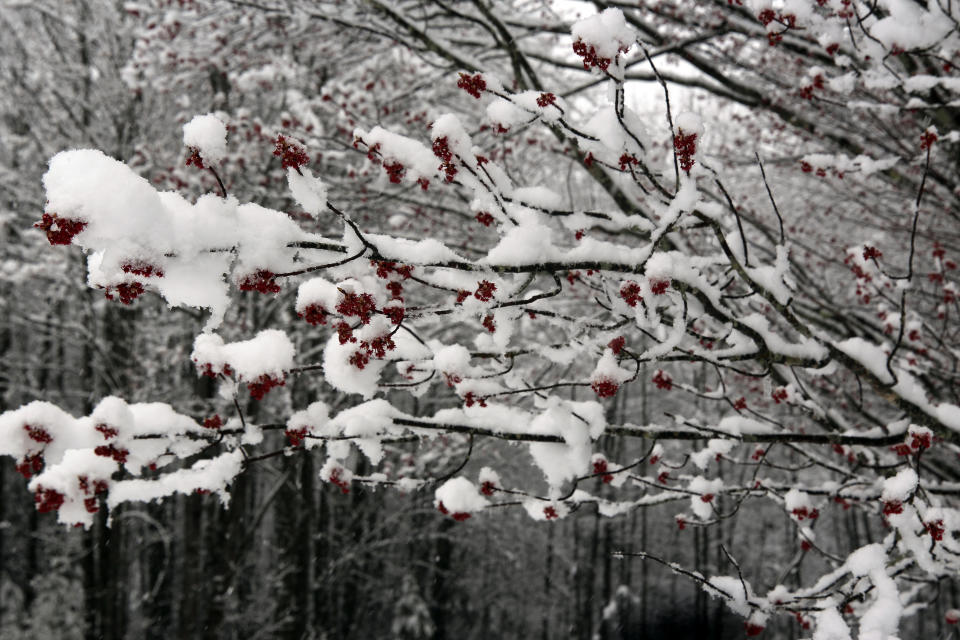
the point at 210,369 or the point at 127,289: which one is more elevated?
the point at 127,289

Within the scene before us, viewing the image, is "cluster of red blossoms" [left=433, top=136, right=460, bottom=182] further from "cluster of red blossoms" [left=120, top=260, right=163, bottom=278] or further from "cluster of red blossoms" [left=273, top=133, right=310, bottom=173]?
"cluster of red blossoms" [left=120, top=260, right=163, bottom=278]

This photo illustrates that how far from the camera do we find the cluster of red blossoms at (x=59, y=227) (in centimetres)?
109

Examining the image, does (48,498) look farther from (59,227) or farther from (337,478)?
(59,227)

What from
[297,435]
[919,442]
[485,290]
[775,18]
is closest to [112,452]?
[297,435]

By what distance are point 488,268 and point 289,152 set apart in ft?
1.81

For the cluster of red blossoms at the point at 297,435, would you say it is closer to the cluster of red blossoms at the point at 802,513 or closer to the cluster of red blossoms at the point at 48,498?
the cluster of red blossoms at the point at 48,498

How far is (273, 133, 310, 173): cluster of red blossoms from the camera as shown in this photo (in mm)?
1335

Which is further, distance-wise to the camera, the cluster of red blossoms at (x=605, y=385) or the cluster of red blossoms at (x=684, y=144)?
the cluster of red blossoms at (x=605, y=385)

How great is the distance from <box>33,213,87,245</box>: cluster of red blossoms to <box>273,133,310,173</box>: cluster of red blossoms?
1.36ft

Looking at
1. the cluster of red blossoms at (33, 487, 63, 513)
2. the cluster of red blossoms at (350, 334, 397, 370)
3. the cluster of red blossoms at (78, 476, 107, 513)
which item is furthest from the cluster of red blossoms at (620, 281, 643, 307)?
the cluster of red blossoms at (33, 487, 63, 513)

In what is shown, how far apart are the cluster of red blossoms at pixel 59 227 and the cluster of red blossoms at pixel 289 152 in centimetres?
42

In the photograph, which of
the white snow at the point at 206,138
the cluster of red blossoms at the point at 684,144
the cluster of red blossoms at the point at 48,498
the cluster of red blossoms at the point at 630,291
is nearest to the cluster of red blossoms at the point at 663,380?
the cluster of red blossoms at the point at 630,291

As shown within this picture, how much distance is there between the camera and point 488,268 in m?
1.54

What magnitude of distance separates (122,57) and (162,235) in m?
8.91
